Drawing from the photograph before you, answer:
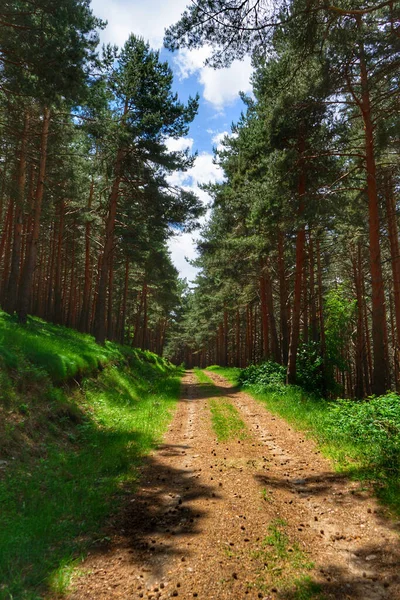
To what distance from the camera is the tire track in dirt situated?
10.4 feet

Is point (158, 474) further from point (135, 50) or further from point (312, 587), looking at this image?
point (135, 50)

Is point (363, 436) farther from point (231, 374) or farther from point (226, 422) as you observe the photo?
point (231, 374)

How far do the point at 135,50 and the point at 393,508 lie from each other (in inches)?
776

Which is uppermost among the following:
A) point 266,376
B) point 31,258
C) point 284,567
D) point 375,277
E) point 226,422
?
point 31,258

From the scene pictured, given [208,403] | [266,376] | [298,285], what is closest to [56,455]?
[208,403]

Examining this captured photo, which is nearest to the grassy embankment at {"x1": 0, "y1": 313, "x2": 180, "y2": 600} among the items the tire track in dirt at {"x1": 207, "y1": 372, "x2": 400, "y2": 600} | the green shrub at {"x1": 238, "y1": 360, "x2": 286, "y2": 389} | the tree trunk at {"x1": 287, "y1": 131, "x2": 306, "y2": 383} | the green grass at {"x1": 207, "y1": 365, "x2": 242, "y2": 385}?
the tire track in dirt at {"x1": 207, "y1": 372, "x2": 400, "y2": 600}

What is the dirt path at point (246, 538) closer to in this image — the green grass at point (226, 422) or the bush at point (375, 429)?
the bush at point (375, 429)

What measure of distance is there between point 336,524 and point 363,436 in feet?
A: 10.5

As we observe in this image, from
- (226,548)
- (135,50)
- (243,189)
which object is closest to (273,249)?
(243,189)

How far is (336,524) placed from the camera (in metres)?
4.26

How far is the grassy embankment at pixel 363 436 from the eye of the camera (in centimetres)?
534

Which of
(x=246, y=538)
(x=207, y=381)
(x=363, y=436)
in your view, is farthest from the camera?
(x=207, y=381)

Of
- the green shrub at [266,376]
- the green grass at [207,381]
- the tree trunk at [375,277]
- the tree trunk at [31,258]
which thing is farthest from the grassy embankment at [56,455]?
the green grass at [207,381]

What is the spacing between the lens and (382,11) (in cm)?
959
